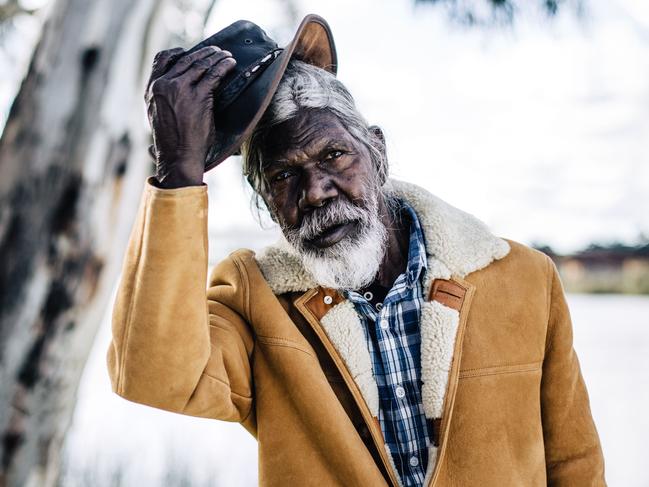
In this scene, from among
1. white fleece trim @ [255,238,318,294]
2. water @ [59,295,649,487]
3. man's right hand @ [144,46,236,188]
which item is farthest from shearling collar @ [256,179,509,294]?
water @ [59,295,649,487]

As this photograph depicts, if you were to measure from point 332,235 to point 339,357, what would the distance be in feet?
1.27

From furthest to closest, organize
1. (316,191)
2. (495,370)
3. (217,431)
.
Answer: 1. (217,431)
2. (316,191)
3. (495,370)

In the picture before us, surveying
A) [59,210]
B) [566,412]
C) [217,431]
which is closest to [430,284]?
[566,412]

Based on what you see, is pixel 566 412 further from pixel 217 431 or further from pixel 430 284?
pixel 217 431

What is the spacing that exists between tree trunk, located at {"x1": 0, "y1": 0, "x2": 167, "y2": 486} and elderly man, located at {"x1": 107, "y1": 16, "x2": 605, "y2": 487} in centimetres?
9

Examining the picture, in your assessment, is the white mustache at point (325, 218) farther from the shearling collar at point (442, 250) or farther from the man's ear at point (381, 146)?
the man's ear at point (381, 146)

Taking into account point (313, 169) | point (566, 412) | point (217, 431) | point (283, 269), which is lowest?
point (217, 431)

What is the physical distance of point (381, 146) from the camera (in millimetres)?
2250

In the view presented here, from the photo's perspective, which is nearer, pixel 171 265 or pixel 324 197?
pixel 171 265

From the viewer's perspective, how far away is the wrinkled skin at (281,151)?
4.96 ft

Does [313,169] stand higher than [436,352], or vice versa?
[313,169]

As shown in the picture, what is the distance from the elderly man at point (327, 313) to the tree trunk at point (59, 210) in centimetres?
9

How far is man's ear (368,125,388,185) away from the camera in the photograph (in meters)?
2.20

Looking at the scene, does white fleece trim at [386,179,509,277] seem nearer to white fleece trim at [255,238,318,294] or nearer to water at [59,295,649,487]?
white fleece trim at [255,238,318,294]
